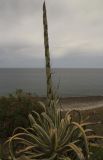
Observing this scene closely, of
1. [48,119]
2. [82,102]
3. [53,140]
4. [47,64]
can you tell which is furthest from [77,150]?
[82,102]

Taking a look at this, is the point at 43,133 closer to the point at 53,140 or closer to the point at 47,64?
the point at 53,140

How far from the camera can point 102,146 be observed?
10000 mm

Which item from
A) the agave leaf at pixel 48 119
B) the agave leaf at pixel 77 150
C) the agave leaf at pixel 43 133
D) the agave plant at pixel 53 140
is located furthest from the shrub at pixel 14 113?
the agave leaf at pixel 77 150

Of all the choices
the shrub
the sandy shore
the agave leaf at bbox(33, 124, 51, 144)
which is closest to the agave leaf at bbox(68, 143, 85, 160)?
the agave leaf at bbox(33, 124, 51, 144)

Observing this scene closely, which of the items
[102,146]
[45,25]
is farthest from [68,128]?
[45,25]

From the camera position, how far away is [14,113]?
553 inches

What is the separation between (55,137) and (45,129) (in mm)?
539

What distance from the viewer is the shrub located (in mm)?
13898

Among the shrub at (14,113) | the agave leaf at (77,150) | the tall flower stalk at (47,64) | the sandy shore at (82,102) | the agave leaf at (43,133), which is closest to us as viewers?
the agave leaf at (77,150)

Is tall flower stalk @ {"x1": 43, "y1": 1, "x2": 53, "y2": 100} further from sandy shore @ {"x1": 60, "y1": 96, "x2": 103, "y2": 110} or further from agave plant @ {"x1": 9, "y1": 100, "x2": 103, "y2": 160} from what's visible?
sandy shore @ {"x1": 60, "y1": 96, "x2": 103, "y2": 110}

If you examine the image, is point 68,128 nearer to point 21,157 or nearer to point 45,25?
point 21,157

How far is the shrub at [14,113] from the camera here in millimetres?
13898

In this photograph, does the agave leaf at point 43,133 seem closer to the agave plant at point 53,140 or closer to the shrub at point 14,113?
the agave plant at point 53,140

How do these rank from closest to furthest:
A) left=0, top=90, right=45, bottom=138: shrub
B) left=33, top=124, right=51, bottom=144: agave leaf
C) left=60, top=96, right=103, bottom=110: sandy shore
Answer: left=33, top=124, right=51, bottom=144: agave leaf
left=0, top=90, right=45, bottom=138: shrub
left=60, top=96, right=103, bottom=110: sandy shore
